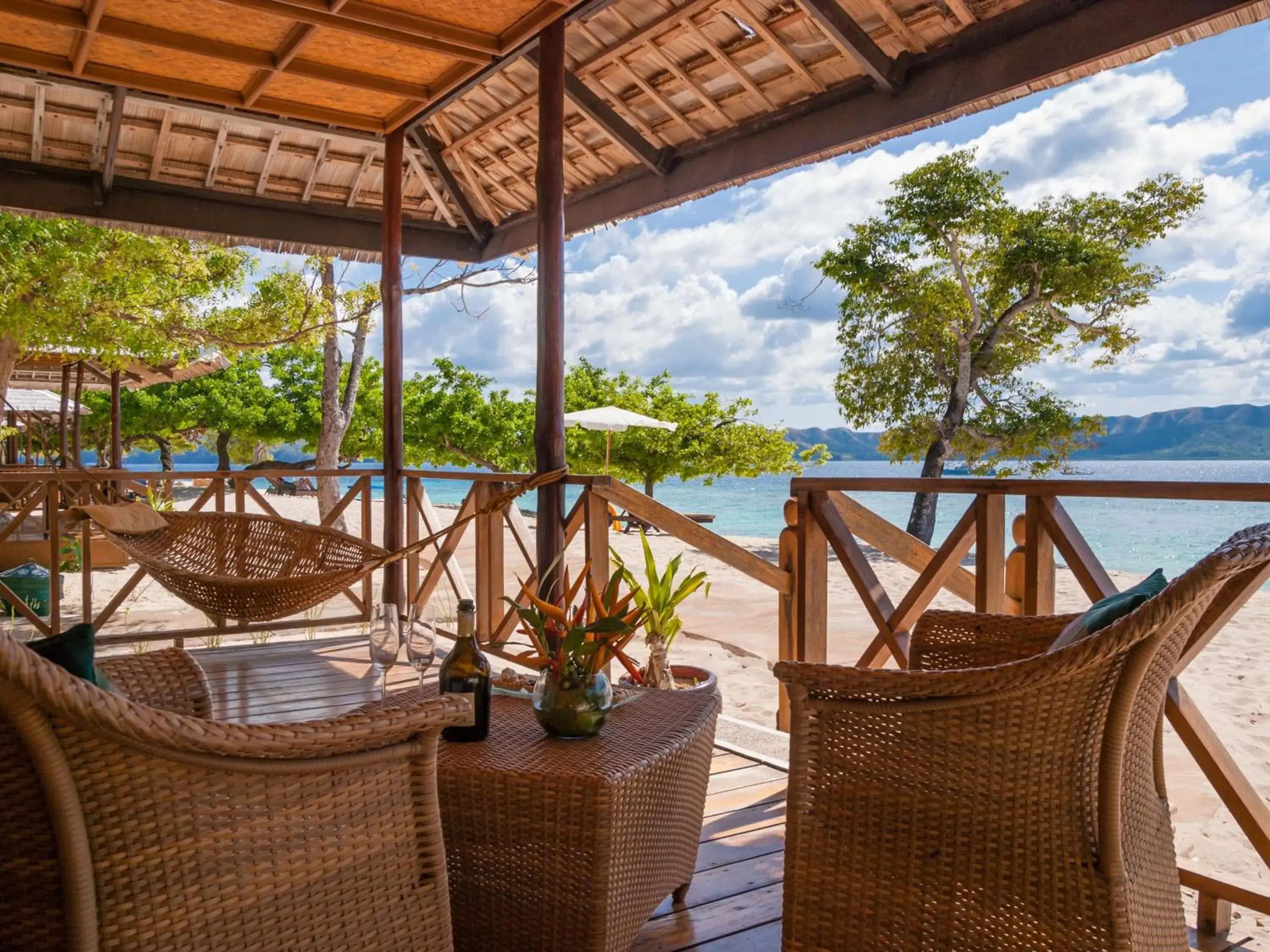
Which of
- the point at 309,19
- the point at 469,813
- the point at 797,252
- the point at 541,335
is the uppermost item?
the point at 797,252

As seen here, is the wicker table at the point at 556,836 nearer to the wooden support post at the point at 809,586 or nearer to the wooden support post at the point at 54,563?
the wooden support post at the point at 809,586

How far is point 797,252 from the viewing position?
42219 mm

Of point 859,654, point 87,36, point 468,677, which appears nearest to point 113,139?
point 87,36

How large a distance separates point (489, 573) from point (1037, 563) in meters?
2.52

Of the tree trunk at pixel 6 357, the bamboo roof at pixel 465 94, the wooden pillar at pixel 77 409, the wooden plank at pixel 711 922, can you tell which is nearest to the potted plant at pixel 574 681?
the wooden plank at pixel 711 922

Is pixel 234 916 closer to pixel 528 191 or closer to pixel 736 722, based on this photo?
pixel 736 722

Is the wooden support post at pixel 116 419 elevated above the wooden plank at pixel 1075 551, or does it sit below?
above

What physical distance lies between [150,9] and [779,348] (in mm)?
44992

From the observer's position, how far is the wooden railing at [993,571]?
5.80 ft

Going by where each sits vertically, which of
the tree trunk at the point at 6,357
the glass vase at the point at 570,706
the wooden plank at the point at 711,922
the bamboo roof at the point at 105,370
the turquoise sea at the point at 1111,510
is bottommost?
the turquoise sea at the point at 1111,510

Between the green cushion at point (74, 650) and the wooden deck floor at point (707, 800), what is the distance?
1044 mm

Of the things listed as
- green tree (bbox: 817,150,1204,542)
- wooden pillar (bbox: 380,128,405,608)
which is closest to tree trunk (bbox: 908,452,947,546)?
green tree (bbox: 817,150,1204,542)

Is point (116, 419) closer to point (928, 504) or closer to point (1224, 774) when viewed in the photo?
point (1224, 774)

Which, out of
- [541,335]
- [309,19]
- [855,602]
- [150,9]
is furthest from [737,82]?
[855,602]
